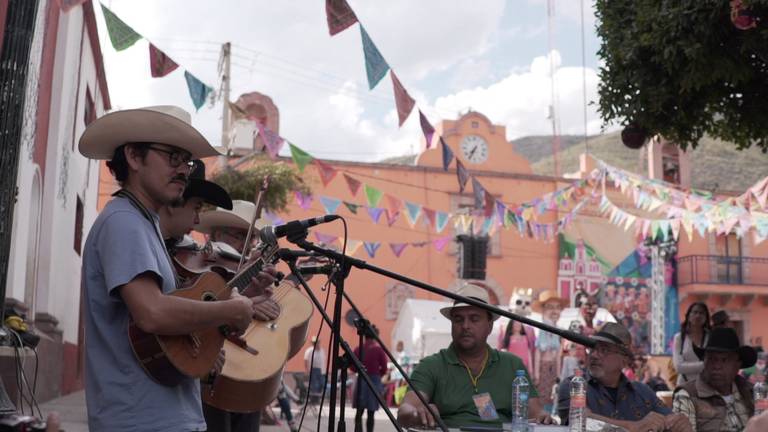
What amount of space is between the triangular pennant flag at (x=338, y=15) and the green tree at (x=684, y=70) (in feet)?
12.0

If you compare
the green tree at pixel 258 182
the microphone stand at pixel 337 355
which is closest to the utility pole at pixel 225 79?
the green tree at pixel 258 182

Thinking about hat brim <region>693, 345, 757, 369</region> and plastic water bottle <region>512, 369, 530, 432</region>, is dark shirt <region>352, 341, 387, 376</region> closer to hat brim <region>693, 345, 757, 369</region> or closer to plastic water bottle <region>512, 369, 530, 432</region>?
hat brim <region>693, 345, 757, 369</region>

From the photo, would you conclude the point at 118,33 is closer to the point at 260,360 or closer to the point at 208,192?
the point at 260,360

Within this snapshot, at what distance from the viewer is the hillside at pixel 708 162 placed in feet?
322

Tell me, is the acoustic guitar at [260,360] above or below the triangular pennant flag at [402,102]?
below

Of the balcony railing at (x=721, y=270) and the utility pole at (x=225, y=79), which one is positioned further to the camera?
the balcony railing at (x=721, y=270)

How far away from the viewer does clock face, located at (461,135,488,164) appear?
3416 centimetres

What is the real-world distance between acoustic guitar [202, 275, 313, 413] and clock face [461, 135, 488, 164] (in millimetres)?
28512

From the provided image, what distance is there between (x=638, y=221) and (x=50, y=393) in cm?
→ 1712

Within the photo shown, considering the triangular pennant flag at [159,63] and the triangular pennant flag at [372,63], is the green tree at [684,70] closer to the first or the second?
the triangular pennant flag at [372,63]

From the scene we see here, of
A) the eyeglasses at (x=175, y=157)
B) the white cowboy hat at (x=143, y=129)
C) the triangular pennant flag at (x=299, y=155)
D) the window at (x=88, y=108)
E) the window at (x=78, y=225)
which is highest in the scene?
the window at (x=88, y=108)

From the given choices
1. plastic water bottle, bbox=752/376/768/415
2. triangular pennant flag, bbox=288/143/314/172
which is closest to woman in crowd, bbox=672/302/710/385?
plastic water bottle, bbox=752/376/768/415

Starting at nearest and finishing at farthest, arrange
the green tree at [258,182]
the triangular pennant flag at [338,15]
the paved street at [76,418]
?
the paved street at [76,418] → the triangular pennant flag at [338,15] → the green tree at [258,182]

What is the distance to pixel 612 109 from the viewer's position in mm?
8172
